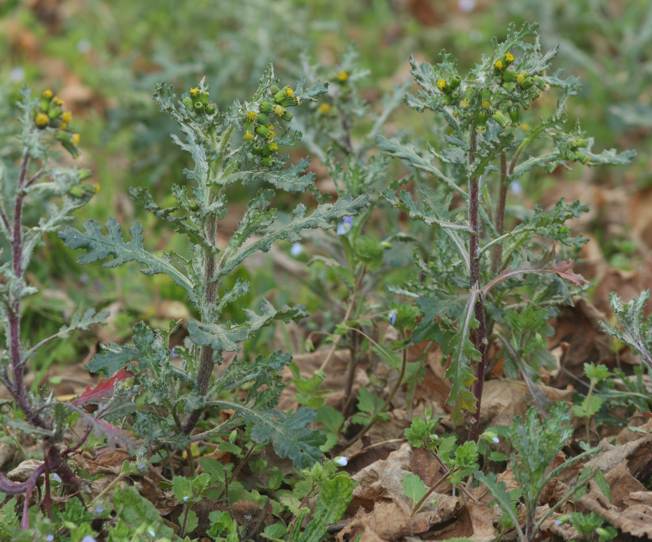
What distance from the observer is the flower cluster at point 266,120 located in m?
2.63

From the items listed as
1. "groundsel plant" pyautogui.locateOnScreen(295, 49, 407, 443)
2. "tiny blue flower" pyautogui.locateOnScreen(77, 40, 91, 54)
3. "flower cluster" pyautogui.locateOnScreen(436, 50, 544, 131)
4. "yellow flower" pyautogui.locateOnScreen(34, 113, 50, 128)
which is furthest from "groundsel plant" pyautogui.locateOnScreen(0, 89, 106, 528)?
"tiny blue flower" pyautogui.locateOnScreen(77, 40, 91, 54)

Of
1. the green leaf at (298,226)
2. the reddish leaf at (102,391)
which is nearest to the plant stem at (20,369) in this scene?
the reddish leaf at (102,391)

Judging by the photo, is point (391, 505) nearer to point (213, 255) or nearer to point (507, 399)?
point (507, 399)

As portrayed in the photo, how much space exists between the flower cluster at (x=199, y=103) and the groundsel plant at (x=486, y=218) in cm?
61

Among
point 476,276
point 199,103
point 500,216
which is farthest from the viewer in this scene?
point 500,216

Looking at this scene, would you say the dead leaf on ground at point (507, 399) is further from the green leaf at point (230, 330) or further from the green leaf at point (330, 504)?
the green leaf at point (230, 330)

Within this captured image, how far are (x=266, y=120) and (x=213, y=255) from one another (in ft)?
1.46

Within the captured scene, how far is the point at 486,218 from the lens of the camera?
120 inches

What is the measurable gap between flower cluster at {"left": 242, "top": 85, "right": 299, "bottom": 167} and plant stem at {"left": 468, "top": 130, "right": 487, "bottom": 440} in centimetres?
59

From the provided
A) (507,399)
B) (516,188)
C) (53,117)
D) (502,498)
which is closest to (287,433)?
(502,498)

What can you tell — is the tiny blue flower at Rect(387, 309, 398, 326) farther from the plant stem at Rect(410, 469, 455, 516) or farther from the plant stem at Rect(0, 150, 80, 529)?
the plant stem at Rect(0, 150, 80, 529)

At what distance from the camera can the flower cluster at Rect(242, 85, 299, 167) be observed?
263 cm

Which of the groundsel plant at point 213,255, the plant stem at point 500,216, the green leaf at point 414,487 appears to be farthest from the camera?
the plant stem at point 500,216

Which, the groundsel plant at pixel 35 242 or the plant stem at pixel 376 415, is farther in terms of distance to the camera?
the plant stem at pixel 376 415
